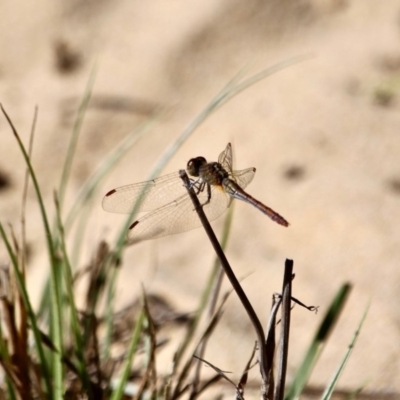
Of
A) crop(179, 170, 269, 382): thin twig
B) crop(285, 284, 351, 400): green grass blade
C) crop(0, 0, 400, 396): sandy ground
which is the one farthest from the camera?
crop(0, 0, 400, 396): sandy ground

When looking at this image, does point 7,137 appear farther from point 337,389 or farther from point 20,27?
point 337,389

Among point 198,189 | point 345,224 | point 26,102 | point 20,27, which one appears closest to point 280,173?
point 345,224

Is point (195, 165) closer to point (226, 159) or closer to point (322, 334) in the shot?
point (226, 159)

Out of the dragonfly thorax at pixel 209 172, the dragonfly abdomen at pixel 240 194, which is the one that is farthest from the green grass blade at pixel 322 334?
the dragonfly thorax at pixel 209 172

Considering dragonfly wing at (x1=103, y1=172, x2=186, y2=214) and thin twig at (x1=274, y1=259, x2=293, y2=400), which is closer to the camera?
thin twig at (x1=274, y1=259, x2=293, y2=400)

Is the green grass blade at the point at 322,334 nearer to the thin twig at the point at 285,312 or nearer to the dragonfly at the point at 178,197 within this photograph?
the dragonfly at the point at 178,197

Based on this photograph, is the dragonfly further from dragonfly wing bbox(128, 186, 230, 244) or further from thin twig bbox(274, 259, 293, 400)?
thin twig bbox(274, 259, 293, 400)

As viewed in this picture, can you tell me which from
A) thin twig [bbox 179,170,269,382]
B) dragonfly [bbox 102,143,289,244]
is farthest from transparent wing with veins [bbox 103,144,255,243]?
thin twig [bbox 179,170,269,382]

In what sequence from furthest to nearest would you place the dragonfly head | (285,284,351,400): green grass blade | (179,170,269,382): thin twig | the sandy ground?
the sandy ground → the dragonfly head → (285,284,351,400): green grass blade → (179,170,269,382): thin twig
